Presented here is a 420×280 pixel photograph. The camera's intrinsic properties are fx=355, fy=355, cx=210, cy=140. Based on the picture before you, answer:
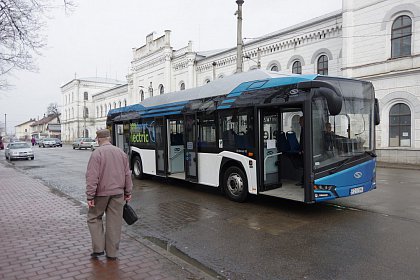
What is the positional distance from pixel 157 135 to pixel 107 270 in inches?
308

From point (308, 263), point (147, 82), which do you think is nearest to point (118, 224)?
point (308, 263)

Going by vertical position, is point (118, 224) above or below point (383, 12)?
below

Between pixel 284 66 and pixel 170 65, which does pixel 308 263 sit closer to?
pixel 284 66

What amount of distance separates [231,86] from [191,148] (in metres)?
2.29

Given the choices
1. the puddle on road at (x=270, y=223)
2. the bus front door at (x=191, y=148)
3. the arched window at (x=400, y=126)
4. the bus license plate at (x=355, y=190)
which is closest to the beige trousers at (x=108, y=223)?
the puddle on road at (x=270, y=223)

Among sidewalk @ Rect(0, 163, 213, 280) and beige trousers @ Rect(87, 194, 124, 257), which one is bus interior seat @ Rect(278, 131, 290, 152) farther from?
beige trousers @ Rect(87, 194, 124, 257)

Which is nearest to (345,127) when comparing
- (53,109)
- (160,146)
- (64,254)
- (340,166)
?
(340,166)

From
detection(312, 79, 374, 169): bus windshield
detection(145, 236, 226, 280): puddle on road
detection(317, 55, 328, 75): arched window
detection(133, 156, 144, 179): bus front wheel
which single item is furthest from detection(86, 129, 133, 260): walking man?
detection(317, 55, 328, 75): arched window

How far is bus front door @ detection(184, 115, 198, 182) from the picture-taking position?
10.2 metres

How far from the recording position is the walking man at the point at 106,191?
4.76m

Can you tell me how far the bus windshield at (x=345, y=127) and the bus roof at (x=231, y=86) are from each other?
819mm

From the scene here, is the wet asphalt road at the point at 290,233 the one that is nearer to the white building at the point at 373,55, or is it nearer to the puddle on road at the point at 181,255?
the puddle on road at the point at 181,255

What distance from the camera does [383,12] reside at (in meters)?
19.3

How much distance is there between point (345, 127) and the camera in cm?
727
